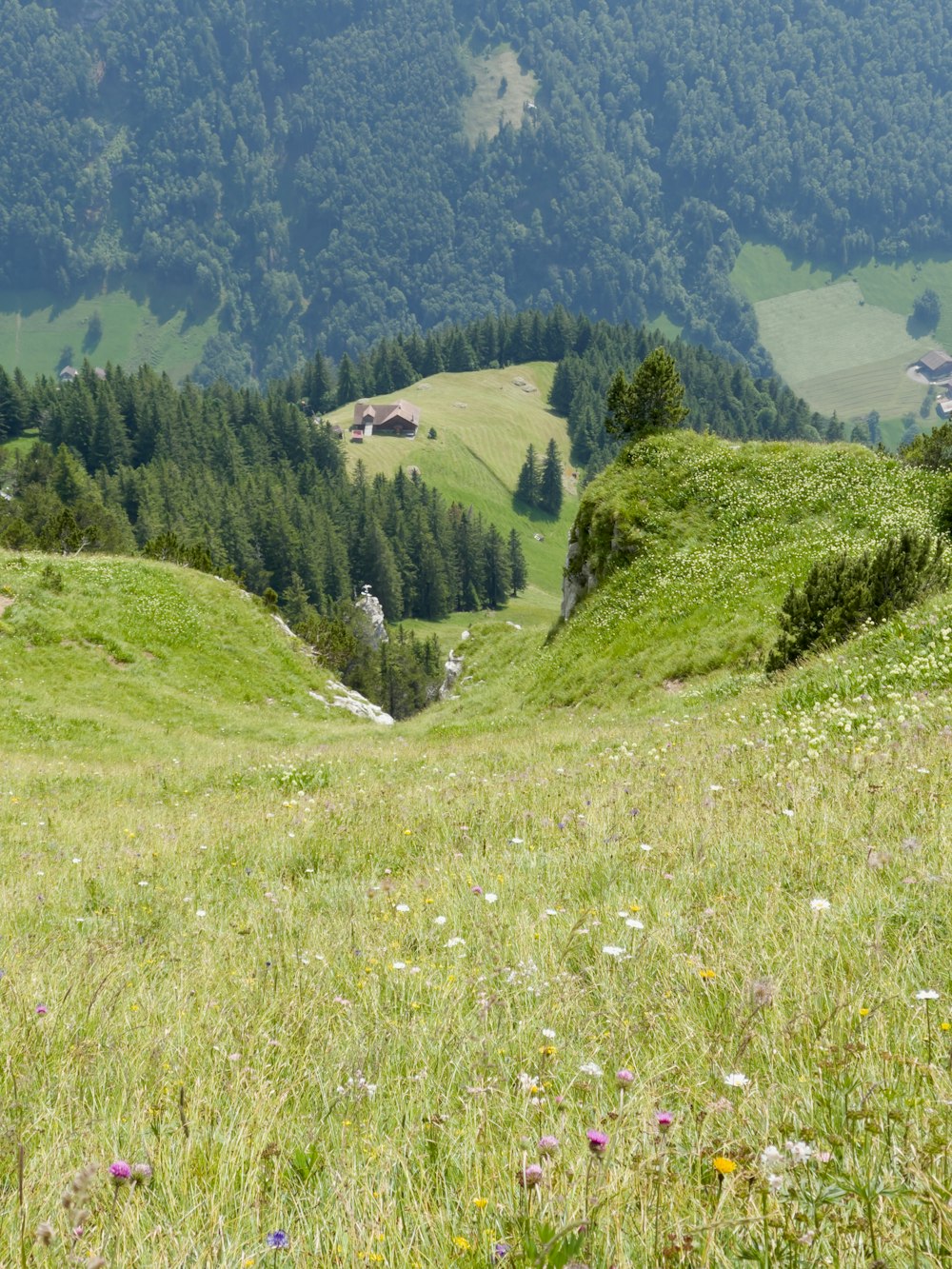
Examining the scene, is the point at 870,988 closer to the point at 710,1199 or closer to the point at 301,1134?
the point at 710,1199

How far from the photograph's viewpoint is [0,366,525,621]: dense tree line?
135000 millimetres

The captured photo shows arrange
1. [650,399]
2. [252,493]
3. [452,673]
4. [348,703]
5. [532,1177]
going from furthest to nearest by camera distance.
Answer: [252,493], [452,673], [348,703], [650,399], [532,1177]

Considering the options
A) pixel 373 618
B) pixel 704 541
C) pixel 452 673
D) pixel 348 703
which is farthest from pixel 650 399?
pixel 373 618

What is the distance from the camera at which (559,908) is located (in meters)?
4.82

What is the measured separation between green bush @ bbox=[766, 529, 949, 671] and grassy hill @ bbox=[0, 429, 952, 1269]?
15.6 feet

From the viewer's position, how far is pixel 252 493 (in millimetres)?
152375

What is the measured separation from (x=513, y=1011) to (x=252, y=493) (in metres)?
158

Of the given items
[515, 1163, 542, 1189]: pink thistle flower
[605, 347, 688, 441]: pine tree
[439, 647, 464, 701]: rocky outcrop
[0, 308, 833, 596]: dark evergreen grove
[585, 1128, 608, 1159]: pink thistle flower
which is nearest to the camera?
[585, 1128, 608, 1159]: pink thistle flower

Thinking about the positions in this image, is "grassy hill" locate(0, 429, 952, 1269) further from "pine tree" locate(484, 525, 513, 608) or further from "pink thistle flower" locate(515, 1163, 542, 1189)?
"pine tree" locate(484, 525, 513, 608)

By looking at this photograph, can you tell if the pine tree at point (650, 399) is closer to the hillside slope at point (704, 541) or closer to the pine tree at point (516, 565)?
the hillside slope at point (704, 541)

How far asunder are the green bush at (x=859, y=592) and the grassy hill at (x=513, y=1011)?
187 inches

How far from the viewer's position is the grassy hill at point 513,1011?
2070 millimetres

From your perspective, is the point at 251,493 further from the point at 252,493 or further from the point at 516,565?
the point at 516,565

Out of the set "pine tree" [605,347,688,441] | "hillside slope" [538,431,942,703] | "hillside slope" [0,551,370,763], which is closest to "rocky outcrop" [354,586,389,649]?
"hillside slope" [0,551,370,763]
